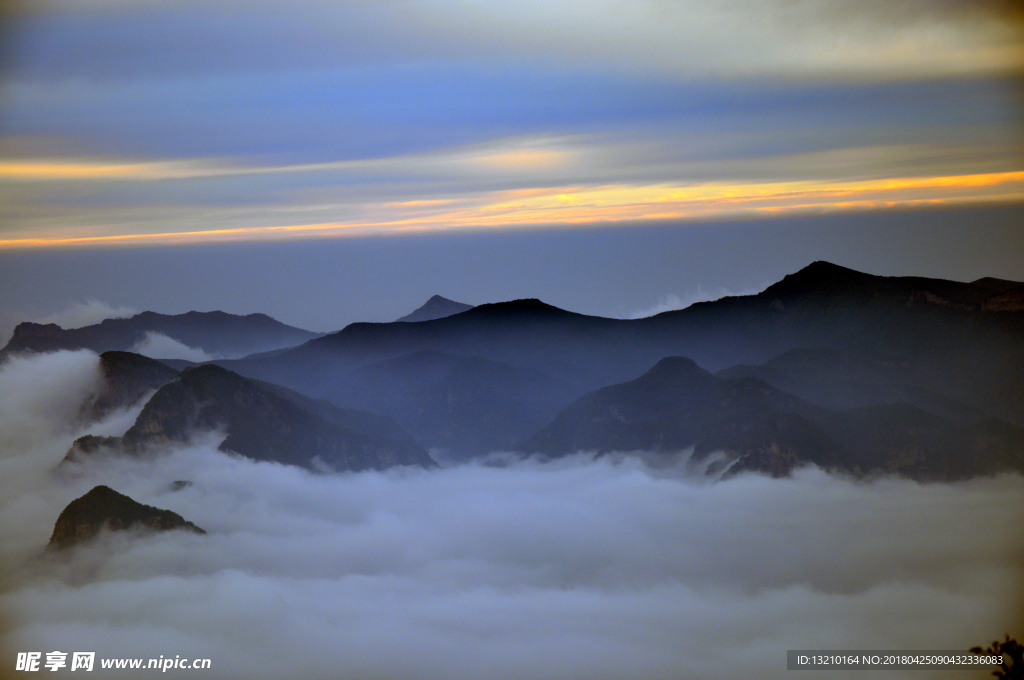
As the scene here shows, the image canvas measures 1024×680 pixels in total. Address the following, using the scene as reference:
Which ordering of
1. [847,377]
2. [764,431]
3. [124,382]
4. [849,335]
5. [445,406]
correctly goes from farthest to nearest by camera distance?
[445,406], [849,335], [847,377], [124,382], [764,431]

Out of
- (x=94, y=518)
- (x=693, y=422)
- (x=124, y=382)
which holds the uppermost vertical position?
(x=124, y=382)

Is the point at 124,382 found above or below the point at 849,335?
below

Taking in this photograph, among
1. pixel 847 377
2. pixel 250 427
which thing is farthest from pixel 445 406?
pixel 847 377

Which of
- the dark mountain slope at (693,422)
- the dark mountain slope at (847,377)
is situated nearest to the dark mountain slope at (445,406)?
the dark mountain slope at (693,422)

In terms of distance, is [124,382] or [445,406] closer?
[124,382]

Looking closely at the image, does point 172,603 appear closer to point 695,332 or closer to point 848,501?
point 848,501

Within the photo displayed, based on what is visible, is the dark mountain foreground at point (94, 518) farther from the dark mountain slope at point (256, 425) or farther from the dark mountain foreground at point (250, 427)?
the dark mountain slope at point (256, 425)

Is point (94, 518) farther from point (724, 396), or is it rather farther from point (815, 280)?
point (815, 280)

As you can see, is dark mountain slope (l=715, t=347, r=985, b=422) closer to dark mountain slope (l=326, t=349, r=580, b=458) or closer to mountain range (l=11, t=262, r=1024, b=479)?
mountain range (l=11, t=262, r=1024, b=479)

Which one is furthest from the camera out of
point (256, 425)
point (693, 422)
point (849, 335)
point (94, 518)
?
point (849, 335)
